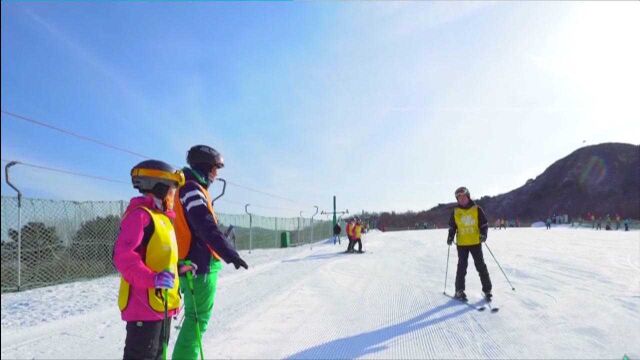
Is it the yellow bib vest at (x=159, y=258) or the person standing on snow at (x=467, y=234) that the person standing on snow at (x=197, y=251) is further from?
the person standing on snow at (x=467, y=234)

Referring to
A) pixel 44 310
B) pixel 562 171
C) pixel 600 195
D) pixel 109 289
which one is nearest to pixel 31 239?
pixel 109 289

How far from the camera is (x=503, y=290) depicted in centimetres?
733

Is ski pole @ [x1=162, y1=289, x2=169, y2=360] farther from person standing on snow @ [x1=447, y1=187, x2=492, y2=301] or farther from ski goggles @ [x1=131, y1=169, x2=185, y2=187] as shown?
person standing on snow @ [x1=447, y1=187, x2=492, y2=301]

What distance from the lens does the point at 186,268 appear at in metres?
2.89

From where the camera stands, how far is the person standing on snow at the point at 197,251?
118 inches

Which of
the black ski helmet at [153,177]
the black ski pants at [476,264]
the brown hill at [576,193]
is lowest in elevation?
the black ski pants at [476,264]

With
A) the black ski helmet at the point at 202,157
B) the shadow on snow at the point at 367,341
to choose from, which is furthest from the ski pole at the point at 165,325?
the shadow on snow at the point at 367,341

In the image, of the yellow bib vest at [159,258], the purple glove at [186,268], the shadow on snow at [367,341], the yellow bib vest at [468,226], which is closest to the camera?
the yellow bib vest at [159,258]

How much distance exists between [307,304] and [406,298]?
173cm

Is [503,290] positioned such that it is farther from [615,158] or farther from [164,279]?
A: [615,158]

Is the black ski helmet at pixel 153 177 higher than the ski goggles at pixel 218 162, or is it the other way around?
the ski goggles at pixel 218 162

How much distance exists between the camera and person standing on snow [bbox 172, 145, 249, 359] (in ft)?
9.80

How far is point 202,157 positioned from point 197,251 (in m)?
0.77

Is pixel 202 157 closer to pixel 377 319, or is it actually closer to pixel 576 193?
pixel 377 319
